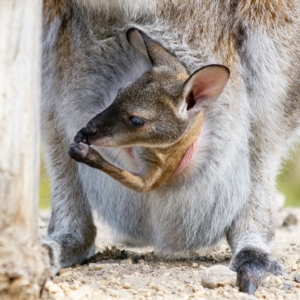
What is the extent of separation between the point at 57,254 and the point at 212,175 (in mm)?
826

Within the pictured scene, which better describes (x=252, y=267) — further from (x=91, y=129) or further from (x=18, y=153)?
(x=18, y=153)

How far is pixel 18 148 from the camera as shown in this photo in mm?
2209

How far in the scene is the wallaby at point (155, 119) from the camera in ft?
9.85

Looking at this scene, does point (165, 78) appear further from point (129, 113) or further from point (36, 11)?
point (36, 11)

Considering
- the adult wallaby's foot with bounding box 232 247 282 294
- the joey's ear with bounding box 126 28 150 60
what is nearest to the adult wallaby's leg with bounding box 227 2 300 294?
the adult wallaby's foot with bounding box 232 247 282 294

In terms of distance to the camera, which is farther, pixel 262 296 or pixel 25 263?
pixel 262 296

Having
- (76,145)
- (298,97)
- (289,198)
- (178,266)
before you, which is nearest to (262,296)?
(178,266)

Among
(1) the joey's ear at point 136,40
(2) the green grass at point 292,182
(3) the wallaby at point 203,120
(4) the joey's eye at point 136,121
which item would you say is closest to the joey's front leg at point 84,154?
(4) the joey's eye at point 136,121

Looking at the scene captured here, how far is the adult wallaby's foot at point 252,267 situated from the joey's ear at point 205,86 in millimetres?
733

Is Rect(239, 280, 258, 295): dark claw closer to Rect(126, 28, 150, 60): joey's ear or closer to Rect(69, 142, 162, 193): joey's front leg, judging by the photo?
Rect(69, 142, 162, 193): joey's front leg

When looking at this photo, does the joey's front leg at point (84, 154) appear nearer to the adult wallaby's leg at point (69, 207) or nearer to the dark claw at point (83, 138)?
the dark claw at point (83, 138)

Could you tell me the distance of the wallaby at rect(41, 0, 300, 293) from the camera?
336cm

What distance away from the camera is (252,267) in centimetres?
323

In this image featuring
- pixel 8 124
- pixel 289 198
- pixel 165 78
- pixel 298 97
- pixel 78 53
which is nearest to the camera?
pixel 8 124
